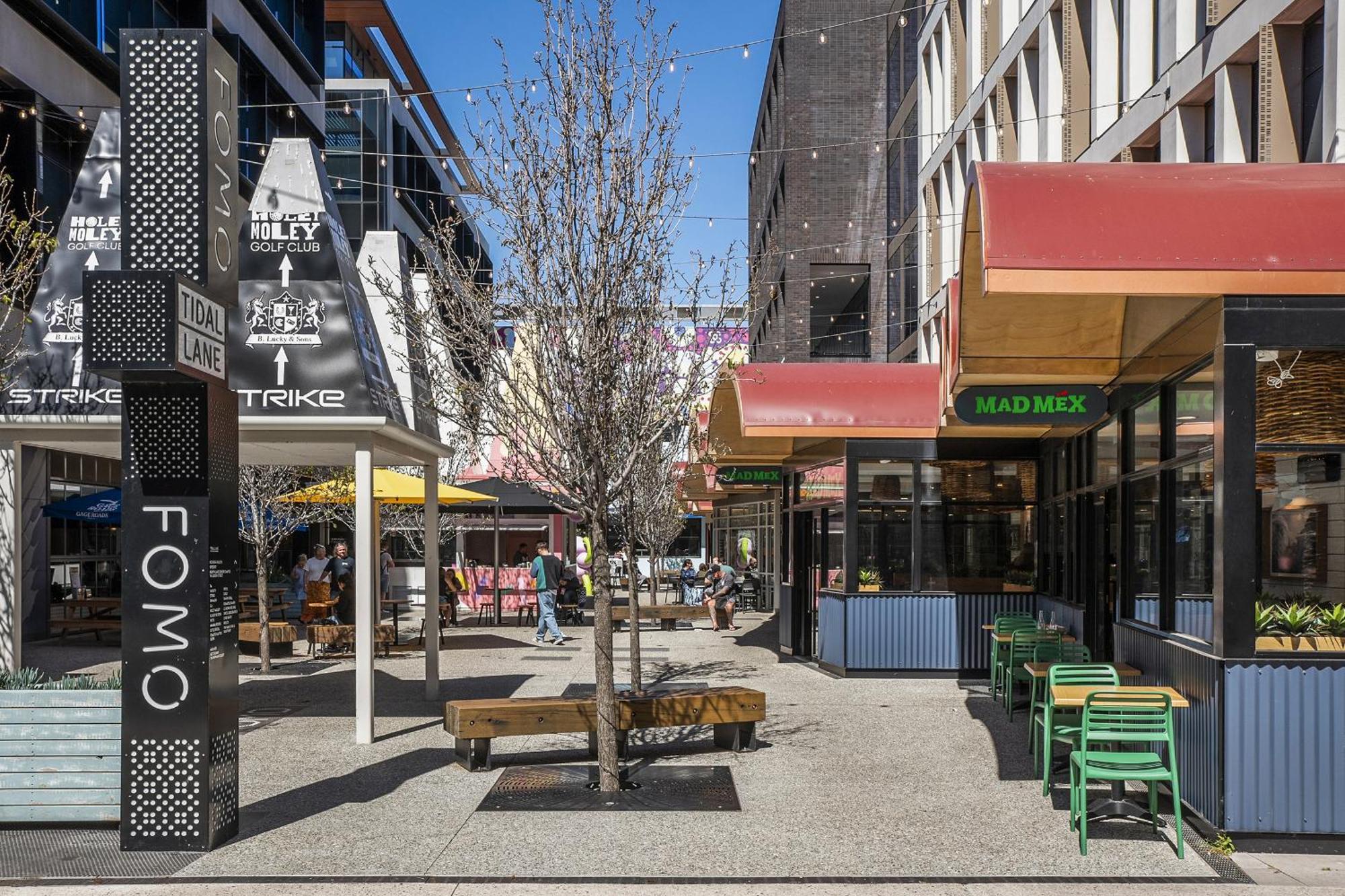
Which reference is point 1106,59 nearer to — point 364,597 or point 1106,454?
point 1106,454

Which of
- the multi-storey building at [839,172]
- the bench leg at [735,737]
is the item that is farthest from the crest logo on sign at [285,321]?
the multi-storey building at [839,172]

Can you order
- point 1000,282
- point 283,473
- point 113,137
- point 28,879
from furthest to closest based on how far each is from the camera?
point 283,473, point 113,137, point 1000,282, point 28,879

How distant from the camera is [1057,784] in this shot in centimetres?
978

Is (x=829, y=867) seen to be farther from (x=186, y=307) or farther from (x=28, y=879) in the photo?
(x=186, y=307)

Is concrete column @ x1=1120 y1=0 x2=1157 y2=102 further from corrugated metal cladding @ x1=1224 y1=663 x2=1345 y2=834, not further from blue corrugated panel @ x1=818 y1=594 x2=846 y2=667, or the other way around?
corrugated metal cladding @ x1=1224 y1=663 x2=1345 y2=834

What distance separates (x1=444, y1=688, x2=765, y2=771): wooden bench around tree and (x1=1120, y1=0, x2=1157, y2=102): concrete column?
1179 cm

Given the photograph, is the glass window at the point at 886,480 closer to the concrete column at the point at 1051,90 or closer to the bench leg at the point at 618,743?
the bench leg at the point at 618,743

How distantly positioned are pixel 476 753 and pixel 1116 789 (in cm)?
490

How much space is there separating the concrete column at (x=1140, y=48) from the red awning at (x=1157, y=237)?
10.7 m

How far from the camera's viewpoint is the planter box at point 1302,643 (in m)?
7.86

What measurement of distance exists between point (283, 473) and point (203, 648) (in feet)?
46.1

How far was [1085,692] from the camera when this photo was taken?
8711 millimetres

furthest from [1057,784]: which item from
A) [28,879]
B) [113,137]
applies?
[113,137]

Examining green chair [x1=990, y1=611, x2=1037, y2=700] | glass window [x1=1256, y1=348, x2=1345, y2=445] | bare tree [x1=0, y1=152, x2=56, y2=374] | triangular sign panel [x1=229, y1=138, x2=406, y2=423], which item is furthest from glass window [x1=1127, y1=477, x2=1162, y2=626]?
bare tree [x1=0, y1=152, x2=56, y2=374]
